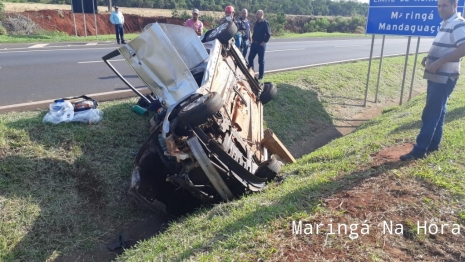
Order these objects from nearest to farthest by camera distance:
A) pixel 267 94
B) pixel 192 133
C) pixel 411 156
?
1. pixel 192 133
2. pixel 411 156
3. pixel 267 94

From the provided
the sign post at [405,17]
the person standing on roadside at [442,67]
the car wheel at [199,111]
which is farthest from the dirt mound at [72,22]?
the person standing on roadside at [442,67]

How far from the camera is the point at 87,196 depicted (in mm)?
4906

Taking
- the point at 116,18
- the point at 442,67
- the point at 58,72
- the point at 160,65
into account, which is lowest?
the point at 58,72

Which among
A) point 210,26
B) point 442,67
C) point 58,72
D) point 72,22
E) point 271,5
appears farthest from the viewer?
point 271,5

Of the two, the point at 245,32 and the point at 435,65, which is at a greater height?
the point at 435,65

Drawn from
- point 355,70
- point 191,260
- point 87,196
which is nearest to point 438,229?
point 191,260

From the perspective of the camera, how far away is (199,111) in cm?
395

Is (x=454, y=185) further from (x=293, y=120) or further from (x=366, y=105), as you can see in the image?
(x=366, y=105)

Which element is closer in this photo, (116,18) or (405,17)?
(405,17)

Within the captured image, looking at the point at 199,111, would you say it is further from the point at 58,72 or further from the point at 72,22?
the point at 72,22

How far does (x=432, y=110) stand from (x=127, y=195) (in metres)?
3.86

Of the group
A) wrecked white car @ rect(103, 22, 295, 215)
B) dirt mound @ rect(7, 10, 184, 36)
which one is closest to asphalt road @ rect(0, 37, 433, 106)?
wrecked white car @ rect(103, 22, 295, 215)

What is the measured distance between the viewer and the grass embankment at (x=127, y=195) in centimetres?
336

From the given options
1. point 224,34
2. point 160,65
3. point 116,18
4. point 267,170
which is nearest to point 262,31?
point 224,34
